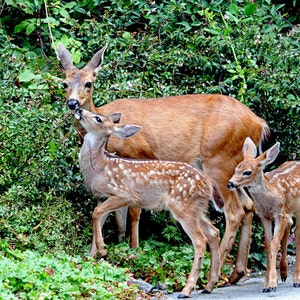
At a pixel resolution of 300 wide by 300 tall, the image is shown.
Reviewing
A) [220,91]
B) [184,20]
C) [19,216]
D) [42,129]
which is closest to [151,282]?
[19,216]

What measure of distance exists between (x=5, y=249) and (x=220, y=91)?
390cm

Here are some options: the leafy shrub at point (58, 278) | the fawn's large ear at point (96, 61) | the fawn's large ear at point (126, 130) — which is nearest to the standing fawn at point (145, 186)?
the fawn's large ear at point (126, 130)

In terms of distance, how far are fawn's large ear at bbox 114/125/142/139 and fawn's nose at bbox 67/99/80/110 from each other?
569 millimetres

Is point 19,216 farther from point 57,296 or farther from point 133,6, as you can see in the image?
point 133,6

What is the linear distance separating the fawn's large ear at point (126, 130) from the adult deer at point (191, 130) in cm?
54

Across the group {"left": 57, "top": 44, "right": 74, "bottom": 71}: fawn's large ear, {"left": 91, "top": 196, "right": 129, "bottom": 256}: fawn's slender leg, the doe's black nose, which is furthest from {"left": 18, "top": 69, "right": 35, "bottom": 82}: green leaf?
the doe's black nose

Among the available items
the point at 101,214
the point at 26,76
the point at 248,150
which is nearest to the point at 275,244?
the point at 248,150

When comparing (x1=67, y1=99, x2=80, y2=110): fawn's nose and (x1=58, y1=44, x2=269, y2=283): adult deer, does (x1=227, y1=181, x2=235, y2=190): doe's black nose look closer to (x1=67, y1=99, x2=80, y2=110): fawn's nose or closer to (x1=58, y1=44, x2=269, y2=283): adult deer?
(x1=58, y1=44, x2=269, y2=283): adult deer

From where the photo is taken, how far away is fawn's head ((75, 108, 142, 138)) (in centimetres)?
915

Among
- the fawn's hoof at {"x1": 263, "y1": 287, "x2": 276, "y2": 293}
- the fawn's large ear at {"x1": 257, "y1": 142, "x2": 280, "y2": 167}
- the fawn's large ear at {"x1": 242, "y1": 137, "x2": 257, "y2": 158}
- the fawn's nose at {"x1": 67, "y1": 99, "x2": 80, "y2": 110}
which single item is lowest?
the fawn's hoof at {"x1": 263, "y1": 287, "x2": 276, "y2": 293}

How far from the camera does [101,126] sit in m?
9.17

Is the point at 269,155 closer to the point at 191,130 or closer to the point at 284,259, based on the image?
the point at 284,259

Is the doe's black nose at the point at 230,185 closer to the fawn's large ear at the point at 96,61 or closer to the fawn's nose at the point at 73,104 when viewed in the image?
the fawn's nose at the point at 73,104

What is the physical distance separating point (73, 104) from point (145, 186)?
4.22ft
